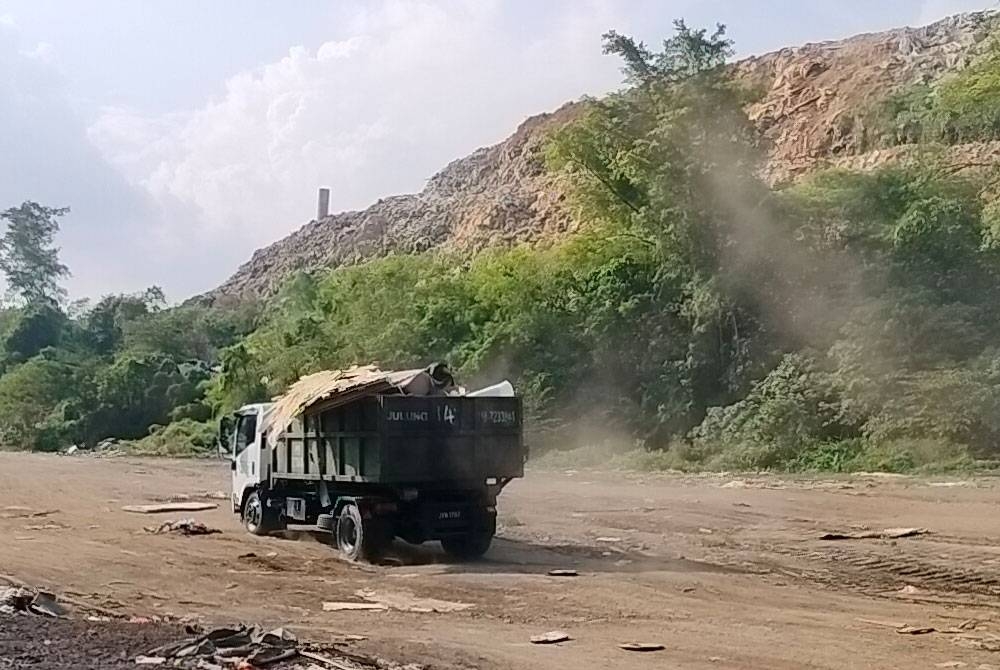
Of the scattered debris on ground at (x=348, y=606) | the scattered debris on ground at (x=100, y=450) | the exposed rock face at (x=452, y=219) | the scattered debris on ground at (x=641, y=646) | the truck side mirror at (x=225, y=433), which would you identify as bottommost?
the scattered debris on ground at (x=641, y=646)

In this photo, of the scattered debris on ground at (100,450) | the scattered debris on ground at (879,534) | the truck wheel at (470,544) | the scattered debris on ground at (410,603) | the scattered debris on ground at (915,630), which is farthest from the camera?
the scattered debris on ground at (100,450)

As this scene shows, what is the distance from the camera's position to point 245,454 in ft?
70.1

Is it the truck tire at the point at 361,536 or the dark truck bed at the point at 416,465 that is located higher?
the dark truck bed at the point at 416,465

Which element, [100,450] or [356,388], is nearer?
[356,388]

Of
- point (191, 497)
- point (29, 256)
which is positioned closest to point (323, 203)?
point (29, 256)

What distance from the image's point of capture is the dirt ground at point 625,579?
37.9 ft

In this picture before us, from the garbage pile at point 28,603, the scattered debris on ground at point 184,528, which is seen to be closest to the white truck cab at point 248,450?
the scattered debris on ground at point 184,528

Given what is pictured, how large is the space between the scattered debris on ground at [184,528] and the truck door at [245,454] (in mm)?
768

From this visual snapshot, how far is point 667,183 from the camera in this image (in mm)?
41250

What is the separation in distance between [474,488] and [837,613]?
621cm

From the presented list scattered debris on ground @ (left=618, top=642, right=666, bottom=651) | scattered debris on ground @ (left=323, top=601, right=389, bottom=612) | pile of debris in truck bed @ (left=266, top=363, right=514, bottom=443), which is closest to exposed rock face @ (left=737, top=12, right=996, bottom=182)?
pile of debris in truck bed @ (left=266, top=363, right=514, bottom=443)

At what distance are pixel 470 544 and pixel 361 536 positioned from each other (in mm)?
1650

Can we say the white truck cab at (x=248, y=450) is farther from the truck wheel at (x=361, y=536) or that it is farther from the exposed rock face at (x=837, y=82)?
the exposed rock face at (x=837, y=82)

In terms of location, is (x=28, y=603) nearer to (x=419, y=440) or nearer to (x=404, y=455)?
(x=404, y=455)
